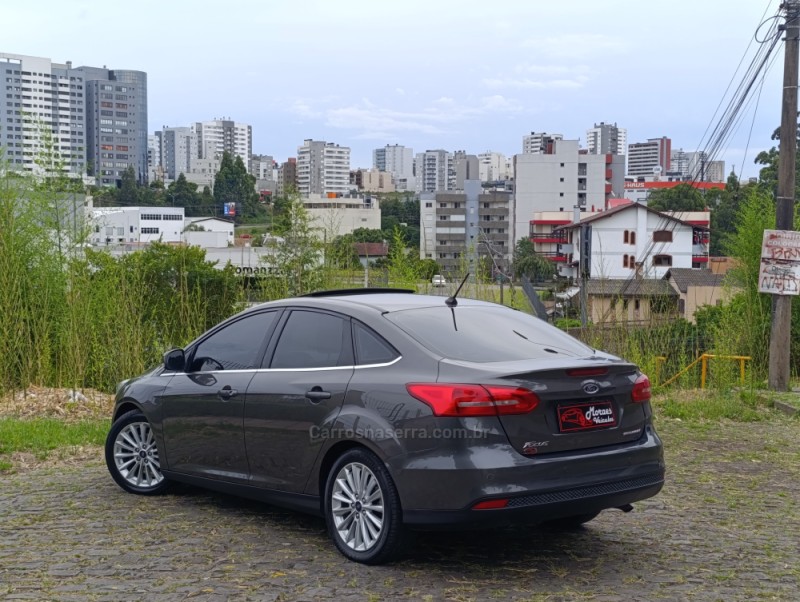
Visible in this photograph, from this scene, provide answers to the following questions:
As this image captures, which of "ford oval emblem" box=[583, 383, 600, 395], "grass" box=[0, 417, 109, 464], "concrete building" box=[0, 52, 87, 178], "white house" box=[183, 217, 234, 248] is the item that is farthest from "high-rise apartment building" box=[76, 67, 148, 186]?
"ford oval emblem" box=[583, 383, 600, 395]

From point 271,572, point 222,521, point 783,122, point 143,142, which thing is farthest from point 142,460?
point 143,142

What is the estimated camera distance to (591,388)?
564cm

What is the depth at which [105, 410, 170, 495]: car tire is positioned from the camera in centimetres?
758

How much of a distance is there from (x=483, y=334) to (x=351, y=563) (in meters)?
1.64

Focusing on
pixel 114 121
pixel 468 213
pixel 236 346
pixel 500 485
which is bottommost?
pixel 500 485

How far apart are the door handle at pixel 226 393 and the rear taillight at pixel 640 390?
8.76 feet

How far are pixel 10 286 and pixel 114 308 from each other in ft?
4.46

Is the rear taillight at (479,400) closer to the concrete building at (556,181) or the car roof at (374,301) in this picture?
the car roof at (374,301)

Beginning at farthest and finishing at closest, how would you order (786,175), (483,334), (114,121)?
(114,121) → (786,175) → (483,334)

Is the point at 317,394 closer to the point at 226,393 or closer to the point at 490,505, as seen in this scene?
the point at 226,393

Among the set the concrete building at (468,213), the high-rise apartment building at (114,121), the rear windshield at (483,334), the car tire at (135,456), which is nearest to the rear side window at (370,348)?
the rear windshield at (483,334)

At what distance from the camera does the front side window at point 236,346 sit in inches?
269

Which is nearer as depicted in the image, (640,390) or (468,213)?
(640,390)

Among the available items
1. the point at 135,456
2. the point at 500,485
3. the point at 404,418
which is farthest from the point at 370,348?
the point at 135,456
